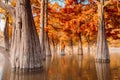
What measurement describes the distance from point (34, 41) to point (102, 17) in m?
9.07

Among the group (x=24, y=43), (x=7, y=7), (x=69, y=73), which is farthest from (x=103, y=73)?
(x=7, y=7)

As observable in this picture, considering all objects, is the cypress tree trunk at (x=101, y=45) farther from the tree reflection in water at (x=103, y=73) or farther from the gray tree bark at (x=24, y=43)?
the gray tree bark at (x=24, y=43)

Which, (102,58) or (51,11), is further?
(51,11)

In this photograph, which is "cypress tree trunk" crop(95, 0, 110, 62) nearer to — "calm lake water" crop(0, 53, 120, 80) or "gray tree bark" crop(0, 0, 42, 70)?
"calm lake water" crop(0, 53, 120, 80)

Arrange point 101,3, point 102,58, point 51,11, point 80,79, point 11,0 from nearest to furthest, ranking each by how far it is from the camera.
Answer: point 80,79 < point 102,58 < point 101,3 < point 11,0 < point 51,11

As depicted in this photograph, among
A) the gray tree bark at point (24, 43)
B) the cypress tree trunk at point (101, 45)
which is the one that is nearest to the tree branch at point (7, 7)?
the gray tree bark at point (24, 43)

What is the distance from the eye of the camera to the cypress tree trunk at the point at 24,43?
1343 cm

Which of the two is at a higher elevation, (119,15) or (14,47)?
(119,15)

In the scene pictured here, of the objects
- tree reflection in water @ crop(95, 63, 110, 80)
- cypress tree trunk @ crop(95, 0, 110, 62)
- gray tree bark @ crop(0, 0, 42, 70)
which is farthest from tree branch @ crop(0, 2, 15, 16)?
cypress tree trunk @ crop(95, 0, 110, 62)

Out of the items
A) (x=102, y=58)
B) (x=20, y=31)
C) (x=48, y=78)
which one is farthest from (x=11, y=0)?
(x=48, y=78)

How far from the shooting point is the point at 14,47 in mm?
13914

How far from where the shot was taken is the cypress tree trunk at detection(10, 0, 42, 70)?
44.1ft

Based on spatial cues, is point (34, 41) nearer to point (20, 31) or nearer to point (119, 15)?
point (20, 31)

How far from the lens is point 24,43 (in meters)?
13.6
